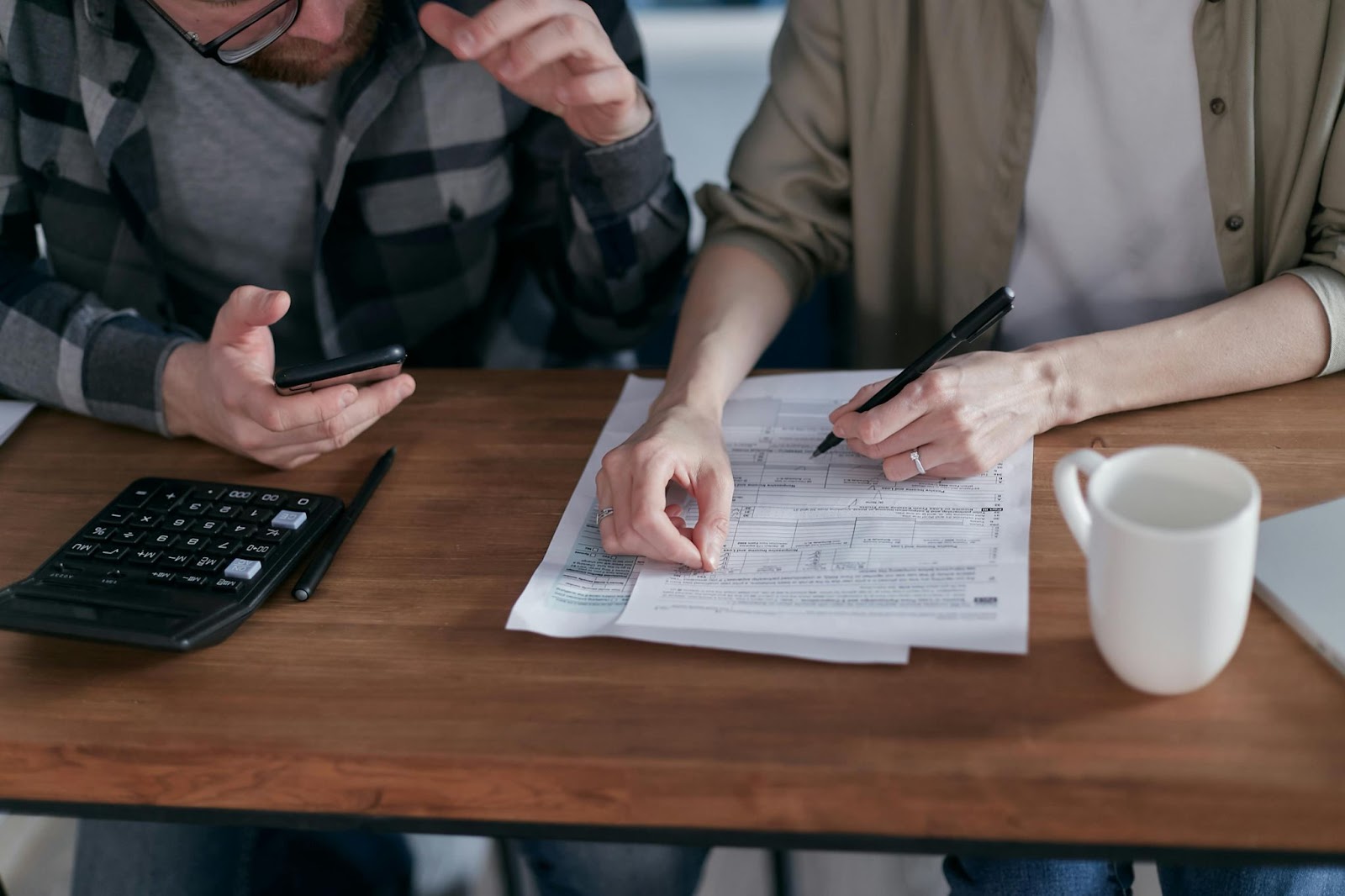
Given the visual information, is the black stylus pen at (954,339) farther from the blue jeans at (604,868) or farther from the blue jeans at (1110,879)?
the blue jeans at (604,868)

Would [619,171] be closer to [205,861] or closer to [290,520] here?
[290,520]

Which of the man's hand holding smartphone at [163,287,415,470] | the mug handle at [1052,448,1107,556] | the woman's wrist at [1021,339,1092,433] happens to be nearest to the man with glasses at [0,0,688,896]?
the man's hand holding smartphone at [163,287,415,470]

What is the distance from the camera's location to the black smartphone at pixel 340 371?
0.95 metres

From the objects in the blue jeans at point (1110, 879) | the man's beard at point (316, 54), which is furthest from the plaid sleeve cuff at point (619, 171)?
the blue jeans at point (1110, 879)

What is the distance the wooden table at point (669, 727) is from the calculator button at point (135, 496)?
98 millimetres

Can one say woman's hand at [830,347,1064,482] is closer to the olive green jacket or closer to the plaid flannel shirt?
the olive green jacket

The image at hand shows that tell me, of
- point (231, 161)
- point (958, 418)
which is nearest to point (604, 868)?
point (958, 418)

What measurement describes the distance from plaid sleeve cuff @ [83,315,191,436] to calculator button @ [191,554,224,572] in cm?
27

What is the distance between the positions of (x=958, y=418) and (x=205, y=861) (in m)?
0.82

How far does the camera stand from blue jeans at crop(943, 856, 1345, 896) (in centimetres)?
86

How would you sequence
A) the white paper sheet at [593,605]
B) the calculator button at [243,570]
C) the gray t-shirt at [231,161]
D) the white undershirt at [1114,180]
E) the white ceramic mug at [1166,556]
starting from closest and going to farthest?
the white ceramic mug at [1166,556] → the white paper sheet at [593,605] → the calculator button at [243,570] → the white undershirt at [1114,180] → the gray t-shirt at [231,161]

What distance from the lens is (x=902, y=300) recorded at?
129cm

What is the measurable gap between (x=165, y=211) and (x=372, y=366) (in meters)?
0.53

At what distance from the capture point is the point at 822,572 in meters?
0.79
